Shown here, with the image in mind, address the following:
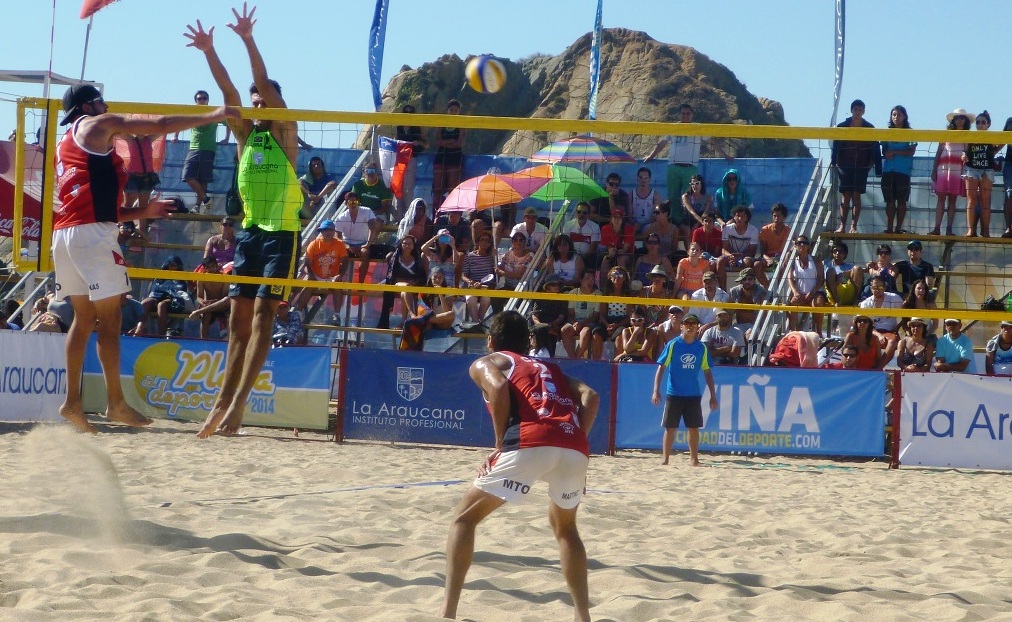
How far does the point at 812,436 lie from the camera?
962cm

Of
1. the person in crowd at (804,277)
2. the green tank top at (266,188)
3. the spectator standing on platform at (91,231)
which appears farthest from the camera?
the person in crowd at (804,277)

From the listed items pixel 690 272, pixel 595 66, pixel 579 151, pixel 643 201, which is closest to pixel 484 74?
pixel 579 151

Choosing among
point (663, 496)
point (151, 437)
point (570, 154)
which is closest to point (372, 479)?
point (663, 496)

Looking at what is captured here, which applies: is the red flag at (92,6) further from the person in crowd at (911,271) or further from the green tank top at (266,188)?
the person in crowd at (911,271)

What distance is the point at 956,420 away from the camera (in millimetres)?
9305

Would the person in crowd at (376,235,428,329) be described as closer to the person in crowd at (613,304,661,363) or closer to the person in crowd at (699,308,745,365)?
the person in crowd at (613,304,661,363)

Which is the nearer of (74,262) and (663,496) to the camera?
(74,262)

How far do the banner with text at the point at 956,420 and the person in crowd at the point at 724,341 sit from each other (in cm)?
158

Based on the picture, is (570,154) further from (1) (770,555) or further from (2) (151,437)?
(1) (770,555)

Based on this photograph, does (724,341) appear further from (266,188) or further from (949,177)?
(266,188)

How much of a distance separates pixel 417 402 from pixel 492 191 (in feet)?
7.34

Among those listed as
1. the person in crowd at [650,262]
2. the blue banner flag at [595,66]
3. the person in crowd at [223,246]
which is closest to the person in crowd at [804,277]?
the person in crowd at [650,262]

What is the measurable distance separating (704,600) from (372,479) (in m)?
3.53

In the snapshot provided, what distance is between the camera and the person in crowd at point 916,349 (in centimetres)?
1018
